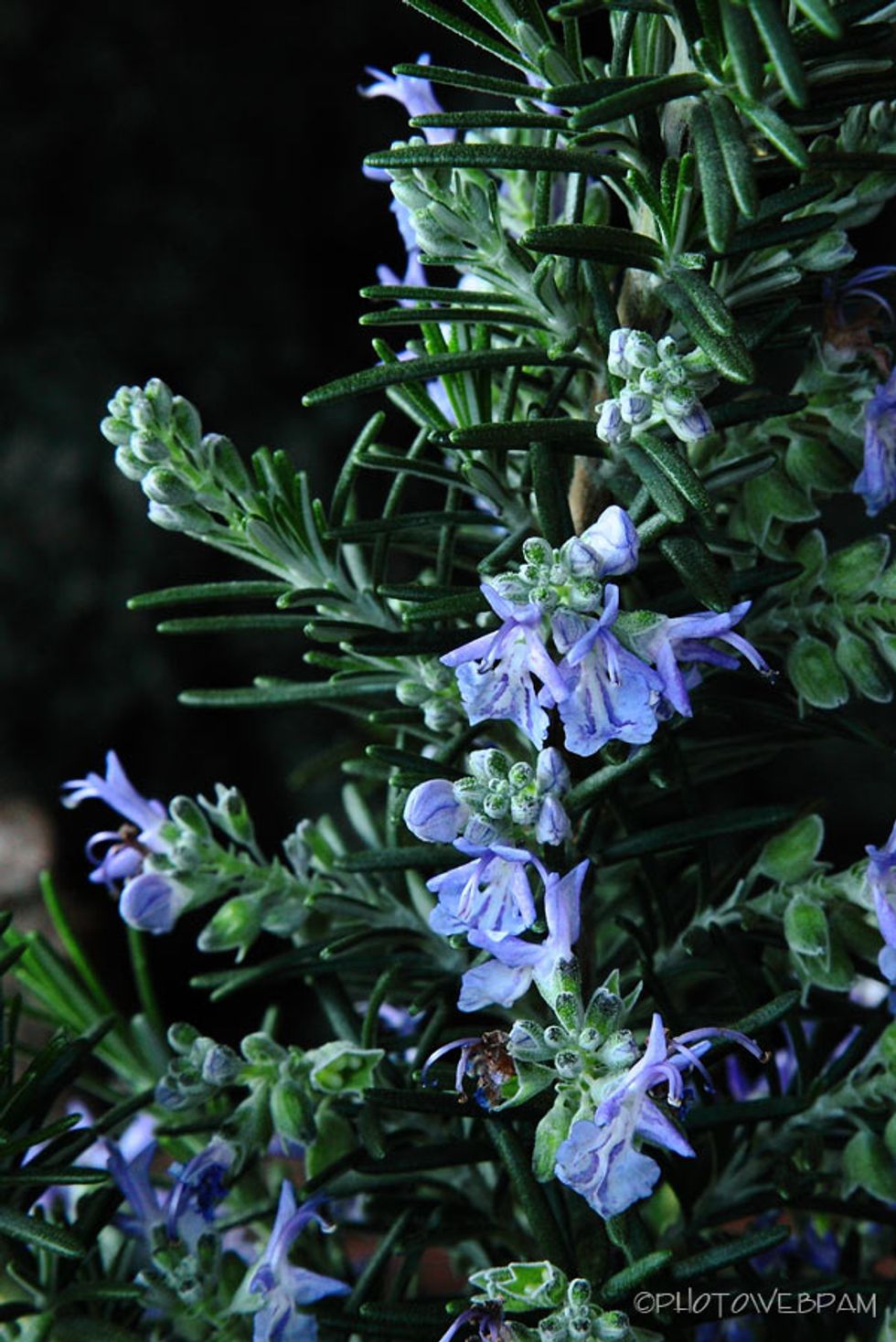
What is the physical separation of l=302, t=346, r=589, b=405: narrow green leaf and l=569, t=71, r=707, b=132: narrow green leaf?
101 millimetres

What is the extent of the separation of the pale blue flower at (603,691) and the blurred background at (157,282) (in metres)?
1.21

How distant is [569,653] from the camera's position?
0.49 metres

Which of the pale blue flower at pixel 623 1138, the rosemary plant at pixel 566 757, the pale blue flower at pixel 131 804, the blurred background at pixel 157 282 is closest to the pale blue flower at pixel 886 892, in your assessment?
the rosemary plant at pixel 566 757

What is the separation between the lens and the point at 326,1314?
1.92 ft

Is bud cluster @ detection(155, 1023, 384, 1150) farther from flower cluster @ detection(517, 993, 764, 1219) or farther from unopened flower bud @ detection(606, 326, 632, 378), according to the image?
unopened flower bud @ detection(606, 326, 632, 378)

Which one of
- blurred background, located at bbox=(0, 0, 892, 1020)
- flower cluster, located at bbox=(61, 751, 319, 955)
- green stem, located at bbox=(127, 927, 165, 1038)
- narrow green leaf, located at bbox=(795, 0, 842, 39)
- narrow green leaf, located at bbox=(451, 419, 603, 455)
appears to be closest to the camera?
narrow green leaf, located at bbox=(795, 0, 842, 39)

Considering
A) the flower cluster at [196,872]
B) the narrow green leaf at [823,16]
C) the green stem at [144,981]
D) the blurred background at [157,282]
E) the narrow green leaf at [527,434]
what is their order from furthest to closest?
the blurred background at [157,282] < the green stem at [144,981] < the flower cluster at [196,872] < the narrow green leaf at [527,434] < the narrow green leaf at [823,16]

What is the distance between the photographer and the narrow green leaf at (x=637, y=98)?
497 mm

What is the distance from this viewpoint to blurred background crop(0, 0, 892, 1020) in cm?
166

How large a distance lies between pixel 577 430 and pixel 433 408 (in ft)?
0.30

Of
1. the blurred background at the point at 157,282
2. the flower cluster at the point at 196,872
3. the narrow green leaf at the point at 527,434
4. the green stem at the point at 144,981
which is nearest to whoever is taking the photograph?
the narrow green leaf at the point at 527,434

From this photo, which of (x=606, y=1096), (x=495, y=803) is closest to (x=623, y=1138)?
(x=606, y=1096)

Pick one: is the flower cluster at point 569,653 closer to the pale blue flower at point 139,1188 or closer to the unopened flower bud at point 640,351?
the unopened flower bud at point 640,351

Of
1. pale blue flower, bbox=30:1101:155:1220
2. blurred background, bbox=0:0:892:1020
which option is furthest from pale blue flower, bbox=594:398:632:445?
blurred background, bbox=0:0:892:1020
